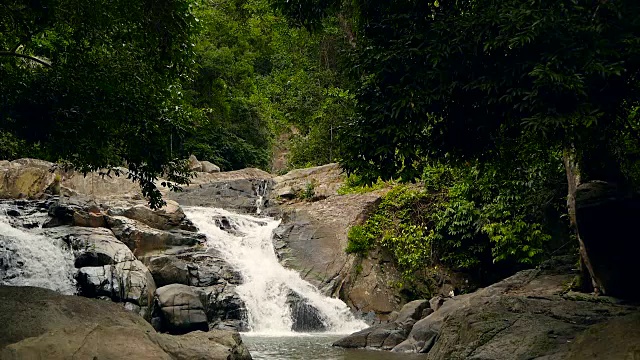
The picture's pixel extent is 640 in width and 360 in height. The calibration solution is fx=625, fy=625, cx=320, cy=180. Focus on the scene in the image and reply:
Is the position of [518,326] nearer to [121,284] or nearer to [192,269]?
[121,284]

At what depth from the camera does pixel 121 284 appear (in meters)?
15.3

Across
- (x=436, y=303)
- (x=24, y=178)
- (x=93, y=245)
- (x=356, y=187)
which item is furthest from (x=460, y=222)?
(x=24, y=178)

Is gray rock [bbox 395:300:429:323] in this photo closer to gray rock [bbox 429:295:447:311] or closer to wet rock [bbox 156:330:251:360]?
gray rock [bbox 429:295:447:311]

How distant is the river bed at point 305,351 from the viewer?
12.1 m

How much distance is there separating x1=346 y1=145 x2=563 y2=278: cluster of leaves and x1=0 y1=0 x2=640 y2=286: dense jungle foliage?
0.15 ft

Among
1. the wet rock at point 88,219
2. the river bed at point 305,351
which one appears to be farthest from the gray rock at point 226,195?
the river bed at point 305,351

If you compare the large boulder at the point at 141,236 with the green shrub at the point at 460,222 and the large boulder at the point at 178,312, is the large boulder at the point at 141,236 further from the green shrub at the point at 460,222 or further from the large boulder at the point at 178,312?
the green shrub at the point at 460,222

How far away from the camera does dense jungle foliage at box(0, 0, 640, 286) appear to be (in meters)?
6.34

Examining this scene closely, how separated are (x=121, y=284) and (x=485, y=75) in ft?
37.3

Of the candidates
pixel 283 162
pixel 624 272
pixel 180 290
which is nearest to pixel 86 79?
pixel 180 290

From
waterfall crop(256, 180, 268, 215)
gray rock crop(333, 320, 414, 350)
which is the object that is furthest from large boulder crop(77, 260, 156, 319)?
waterfall crop(256, 180, 268, 215)

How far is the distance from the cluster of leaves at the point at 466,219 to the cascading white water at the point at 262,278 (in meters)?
2.48

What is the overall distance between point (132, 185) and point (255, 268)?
797cm

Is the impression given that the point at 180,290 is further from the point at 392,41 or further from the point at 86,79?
the point at 392,41
